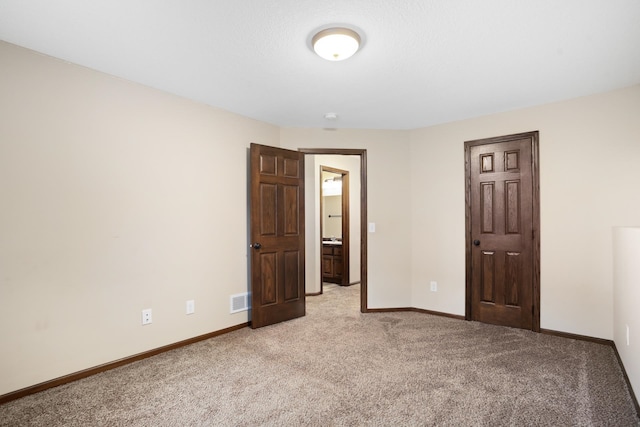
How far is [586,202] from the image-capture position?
130 inches

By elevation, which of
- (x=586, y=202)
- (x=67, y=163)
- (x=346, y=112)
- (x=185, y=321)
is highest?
(x=346, y=112)

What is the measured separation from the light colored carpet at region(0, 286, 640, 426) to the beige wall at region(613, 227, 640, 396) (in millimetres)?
188

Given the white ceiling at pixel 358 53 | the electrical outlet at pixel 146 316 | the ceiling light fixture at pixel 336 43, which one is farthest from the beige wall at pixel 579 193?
the electrical outlet at pixel 146 316

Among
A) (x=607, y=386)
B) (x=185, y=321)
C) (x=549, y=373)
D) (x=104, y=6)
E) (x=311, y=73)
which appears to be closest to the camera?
(x=104, y=6)

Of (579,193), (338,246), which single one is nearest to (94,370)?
(338,246)

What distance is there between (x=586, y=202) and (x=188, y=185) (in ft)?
12.6

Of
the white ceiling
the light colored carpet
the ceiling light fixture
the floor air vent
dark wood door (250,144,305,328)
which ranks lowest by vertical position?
the light colored carpet

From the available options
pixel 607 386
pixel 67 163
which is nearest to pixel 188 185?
pixel 67 163

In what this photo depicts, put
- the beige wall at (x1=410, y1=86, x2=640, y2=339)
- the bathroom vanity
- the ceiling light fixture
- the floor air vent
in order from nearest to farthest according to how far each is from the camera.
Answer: the ceiling light fixture
the beige wall at (x1=410, y1=86, x2=640, y2=339)
the floor air vent
the bathroom vanity

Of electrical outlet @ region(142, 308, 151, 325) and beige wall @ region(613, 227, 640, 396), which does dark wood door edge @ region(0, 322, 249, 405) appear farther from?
beige wall @ region(613, 227, 640, 396)

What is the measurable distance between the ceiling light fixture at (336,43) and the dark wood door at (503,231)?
7.67 feet

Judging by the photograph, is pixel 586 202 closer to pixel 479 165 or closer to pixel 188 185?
pixel 479 165

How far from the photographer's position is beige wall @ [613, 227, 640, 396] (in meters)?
2.16

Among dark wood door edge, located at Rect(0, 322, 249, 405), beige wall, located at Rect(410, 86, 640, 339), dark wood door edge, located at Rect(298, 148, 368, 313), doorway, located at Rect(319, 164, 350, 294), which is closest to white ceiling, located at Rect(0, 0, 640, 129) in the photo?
beige wall, located at Rect(410, 86, 640, 339)
